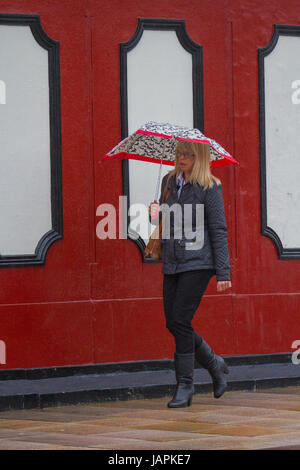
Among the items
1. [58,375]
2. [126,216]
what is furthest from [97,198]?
[58,375]

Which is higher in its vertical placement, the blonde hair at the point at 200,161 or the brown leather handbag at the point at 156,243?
the blonde hair at the point at 200,161

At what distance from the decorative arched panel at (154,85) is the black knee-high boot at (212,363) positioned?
1.94m

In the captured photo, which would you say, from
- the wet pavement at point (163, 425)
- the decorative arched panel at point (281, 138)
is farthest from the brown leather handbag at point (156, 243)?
the decorative arched panel at point (281, 138)

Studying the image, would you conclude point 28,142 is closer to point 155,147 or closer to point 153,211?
point 155,147

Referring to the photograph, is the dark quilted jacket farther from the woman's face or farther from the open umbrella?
the open umbrella

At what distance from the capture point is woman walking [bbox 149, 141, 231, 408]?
788 centimetres

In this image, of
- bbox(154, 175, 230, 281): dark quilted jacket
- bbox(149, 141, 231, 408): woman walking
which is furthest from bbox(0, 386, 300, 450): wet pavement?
bbox(154, 175, 230, 281): dark quilted jacket

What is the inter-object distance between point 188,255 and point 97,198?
6.71ft

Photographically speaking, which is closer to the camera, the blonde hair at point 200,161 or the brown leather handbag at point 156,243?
the blonde hair at point 200,161

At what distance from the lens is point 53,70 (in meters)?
9.63

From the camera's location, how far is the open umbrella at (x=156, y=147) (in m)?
8.16

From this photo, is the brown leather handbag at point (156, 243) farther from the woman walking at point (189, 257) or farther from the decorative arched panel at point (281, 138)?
the decorative arched panel at point (281, 138)

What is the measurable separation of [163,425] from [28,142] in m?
3.28

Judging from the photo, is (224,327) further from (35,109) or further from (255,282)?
(35,109)
